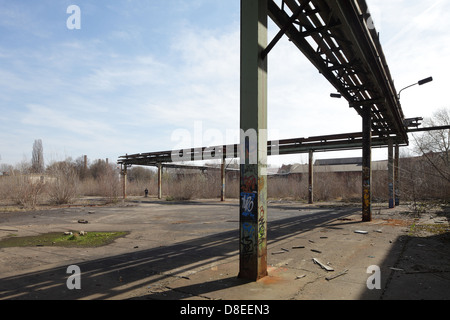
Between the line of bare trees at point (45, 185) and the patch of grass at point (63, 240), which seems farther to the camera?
the line of bare trees at point (45, 185)

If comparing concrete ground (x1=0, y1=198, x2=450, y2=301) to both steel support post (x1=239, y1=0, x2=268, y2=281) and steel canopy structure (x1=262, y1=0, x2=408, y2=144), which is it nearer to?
steel support post (x1=239, y1=0, x2=268, y2=281)

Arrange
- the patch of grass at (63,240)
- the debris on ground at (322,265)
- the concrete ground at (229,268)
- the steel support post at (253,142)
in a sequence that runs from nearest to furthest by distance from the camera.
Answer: the concrete ground at (229,268), the steel support post at (253,142), the debris on ground at (322,265), the patch of grass at (63,240)

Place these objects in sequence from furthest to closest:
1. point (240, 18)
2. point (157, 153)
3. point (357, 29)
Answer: point (157, 153) → point (357, 29) → point (240, 18)

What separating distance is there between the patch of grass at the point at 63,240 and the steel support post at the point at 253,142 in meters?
4.85

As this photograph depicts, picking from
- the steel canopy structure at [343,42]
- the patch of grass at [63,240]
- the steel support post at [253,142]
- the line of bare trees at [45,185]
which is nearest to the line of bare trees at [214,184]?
the line of bare trees at [45,185]

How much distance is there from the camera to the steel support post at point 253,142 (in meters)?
4.32

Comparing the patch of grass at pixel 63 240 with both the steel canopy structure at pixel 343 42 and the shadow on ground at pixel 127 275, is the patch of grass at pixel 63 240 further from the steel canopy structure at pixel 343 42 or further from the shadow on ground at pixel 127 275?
the steel canopy structure at pixel 343 42

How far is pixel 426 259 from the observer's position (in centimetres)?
557

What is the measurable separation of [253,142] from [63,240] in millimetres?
6540

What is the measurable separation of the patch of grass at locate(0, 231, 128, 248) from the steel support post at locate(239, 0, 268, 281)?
15.9 ft

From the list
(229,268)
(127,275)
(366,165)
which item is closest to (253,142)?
(229,268)
